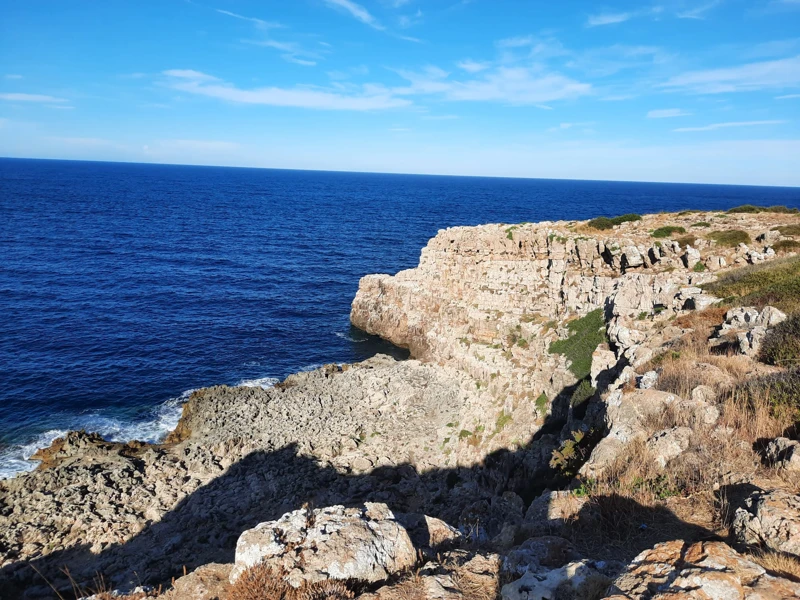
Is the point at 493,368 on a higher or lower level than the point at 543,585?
lower

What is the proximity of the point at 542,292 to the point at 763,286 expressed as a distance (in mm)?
16582

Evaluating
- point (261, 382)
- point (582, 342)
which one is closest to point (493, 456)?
point (582, 342)

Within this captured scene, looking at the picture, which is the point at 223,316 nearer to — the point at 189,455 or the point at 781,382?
the point at 189,455

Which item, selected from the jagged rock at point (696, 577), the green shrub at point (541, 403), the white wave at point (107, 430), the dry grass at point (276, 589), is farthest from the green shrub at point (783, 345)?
the white wave at point (107, 430)

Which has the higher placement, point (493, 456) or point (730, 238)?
point (730, 238)

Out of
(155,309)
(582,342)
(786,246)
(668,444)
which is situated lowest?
(155,309)

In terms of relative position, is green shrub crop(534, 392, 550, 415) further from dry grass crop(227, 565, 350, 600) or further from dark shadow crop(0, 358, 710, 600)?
dry grass crop(227, 565, 350, 600)

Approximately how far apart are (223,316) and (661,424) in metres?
55.4

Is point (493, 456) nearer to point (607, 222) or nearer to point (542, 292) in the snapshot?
point (542, 292)

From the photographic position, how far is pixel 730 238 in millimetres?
35969

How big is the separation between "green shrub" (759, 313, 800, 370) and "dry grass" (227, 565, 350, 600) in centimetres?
1387

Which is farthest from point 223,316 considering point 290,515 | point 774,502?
point 774,502

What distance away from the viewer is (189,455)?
31.2m

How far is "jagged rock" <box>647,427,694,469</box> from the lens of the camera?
1082cm
